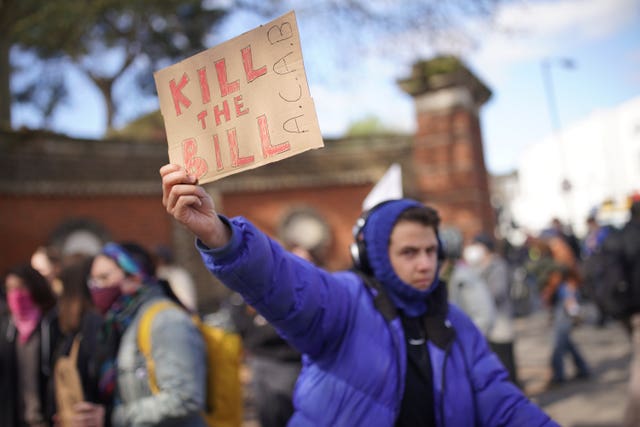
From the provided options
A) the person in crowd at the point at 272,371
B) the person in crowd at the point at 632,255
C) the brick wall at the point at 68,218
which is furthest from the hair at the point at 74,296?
the brick wall at the point at 68,218

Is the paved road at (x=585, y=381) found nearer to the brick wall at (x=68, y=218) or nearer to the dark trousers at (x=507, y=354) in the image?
the dark trousers at (x=507, y=354)

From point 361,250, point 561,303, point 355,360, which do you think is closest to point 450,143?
point 561,303

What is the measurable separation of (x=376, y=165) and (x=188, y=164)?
11.1m

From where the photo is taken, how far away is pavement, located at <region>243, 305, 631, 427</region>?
19.3 feet

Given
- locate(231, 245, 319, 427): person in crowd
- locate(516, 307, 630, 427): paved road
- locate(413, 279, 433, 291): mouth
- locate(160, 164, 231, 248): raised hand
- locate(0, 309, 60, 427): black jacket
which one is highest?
locate(160, 164, 231, 248): raised hand

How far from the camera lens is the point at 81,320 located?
3.33 m

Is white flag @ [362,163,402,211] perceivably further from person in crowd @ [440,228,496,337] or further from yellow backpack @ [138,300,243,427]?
person in crowd @ [440,228,496,337]

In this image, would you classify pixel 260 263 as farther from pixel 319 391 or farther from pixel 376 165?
pixel 376 165

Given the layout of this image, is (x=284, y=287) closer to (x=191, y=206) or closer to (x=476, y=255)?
(x=191, y=206)

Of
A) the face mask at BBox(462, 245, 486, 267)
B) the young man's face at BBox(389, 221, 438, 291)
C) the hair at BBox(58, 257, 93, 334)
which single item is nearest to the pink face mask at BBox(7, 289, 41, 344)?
the hair at BBox(58, 257, 93, 334)

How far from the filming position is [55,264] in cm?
552

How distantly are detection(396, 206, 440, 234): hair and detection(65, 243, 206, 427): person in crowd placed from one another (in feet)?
4.08

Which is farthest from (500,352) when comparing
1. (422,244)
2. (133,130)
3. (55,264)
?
(133,130)

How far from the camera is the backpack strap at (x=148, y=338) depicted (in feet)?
9.40
